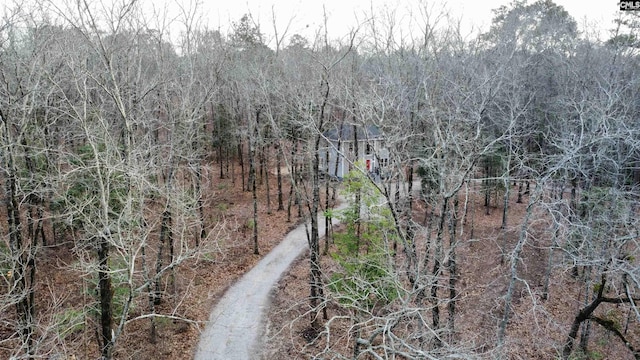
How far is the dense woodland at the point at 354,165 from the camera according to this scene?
Result: 9.80 metres

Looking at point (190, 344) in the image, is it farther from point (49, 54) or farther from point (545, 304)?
point (545, 304)

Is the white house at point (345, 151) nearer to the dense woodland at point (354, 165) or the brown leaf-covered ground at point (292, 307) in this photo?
the dense woodland at point (354, 165)

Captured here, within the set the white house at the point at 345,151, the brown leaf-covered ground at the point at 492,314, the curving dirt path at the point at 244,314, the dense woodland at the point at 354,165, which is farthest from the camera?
the white house at the point at 345,151

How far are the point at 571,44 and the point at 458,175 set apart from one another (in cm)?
1952

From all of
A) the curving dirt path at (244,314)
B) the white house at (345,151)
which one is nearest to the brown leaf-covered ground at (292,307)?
the curving dirt path at (244,314)

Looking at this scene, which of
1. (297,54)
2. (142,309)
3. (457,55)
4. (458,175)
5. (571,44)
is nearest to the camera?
(458,175)

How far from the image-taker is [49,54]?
41.7 feet

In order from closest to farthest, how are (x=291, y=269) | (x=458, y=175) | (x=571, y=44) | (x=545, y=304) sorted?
(x=458, y=175) < (x=545, y=304) < (x=291, y=269) < (x=571, y=44)

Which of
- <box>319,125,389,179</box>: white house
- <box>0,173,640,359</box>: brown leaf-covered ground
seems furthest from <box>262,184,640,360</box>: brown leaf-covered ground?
<box>319,125,389,179</box>: white house

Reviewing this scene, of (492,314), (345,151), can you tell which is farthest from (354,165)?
(345,151)

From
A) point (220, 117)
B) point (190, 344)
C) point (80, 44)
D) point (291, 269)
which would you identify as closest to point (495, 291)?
point (291, 269)

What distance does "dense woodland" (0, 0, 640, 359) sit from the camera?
980cm

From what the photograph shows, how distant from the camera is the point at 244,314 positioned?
49.7ft

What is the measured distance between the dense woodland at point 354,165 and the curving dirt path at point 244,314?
68.8 inches
